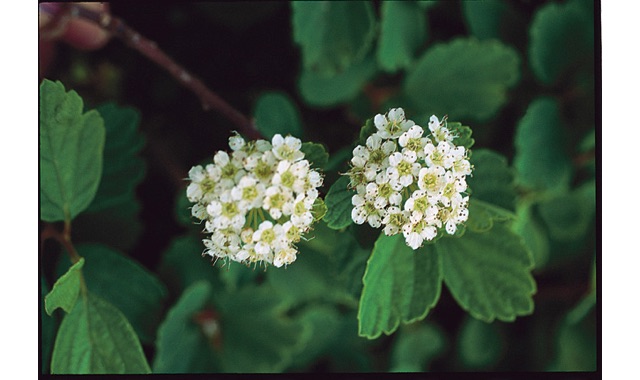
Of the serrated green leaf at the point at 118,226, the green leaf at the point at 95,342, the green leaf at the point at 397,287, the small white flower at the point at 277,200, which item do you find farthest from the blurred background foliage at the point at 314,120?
the small white flower at the point at 277,200

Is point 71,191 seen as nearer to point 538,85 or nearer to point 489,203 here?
point 489,203

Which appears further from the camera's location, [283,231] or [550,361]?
[550,361]

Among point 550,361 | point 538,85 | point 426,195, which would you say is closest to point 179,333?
point 426,195

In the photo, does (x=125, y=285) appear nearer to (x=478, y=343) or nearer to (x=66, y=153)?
(x=66, y=153)

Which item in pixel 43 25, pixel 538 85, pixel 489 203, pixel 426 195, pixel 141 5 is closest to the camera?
pixel 426 195

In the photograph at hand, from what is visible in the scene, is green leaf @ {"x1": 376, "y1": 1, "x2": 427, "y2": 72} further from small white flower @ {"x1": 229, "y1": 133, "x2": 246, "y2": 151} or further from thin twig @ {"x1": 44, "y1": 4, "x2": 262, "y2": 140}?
small white flower @ {"x1": 229, "y1": 133, "x2": 246, "y2": 151}

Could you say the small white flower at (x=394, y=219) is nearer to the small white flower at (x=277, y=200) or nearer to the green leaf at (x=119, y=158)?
the small white flower at (x=277, y=200)

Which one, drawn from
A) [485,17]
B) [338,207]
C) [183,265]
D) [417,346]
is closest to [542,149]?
[485,17]
